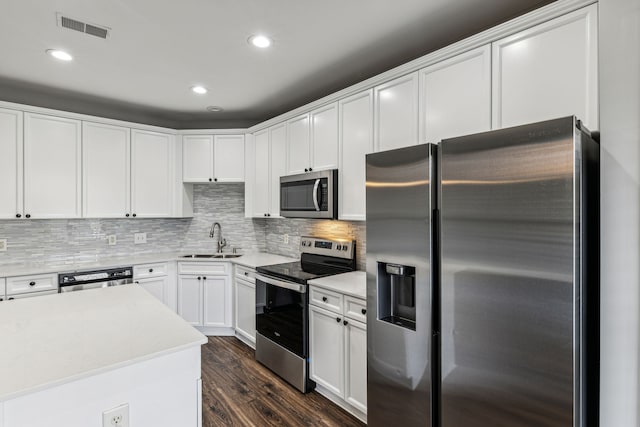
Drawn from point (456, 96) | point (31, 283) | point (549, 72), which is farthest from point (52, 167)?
point (549, 72)

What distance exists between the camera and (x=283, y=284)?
2.79 m

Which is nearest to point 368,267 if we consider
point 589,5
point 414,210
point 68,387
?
point 414,210

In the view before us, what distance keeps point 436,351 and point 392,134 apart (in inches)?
56.5

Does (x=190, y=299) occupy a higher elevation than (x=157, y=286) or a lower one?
lower

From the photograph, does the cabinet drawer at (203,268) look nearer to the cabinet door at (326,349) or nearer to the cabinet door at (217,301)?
the cabinet door at (217,301)

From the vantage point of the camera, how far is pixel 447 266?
1.44 meters

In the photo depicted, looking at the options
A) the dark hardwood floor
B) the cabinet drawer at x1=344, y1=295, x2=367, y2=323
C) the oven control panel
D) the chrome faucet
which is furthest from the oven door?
the chrome faucet

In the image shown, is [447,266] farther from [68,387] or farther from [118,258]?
[118,258]

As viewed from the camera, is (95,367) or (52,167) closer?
(95,367)

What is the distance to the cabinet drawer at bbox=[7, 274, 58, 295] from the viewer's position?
2876mm

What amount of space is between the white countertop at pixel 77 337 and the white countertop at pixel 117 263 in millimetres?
1274

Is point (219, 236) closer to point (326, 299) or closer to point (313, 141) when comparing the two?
point (313, 141)

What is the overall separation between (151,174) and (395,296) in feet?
10.7

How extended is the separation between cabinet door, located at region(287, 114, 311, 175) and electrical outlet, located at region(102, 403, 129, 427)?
2.28 meters
